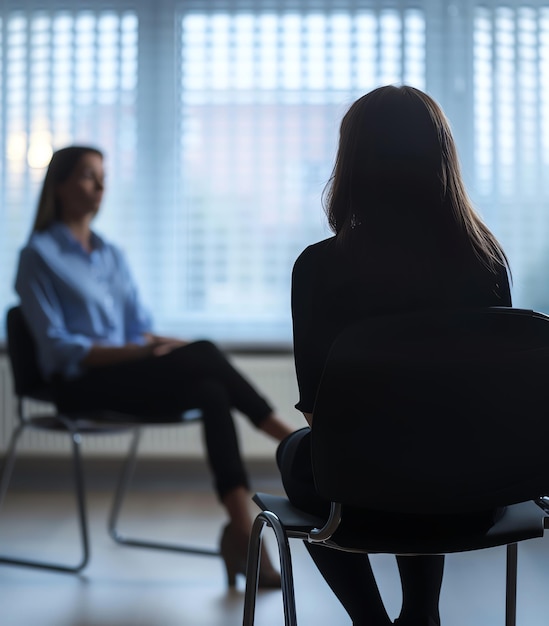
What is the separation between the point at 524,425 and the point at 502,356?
0.11 meters

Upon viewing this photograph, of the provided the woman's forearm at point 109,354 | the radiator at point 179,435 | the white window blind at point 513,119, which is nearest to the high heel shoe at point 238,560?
the woman's forearm at point 109,354

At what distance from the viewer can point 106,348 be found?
2.62 m

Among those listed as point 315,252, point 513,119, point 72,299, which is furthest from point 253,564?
point 513,119

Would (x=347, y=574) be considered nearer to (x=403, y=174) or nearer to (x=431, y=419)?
(x=431, y=419)

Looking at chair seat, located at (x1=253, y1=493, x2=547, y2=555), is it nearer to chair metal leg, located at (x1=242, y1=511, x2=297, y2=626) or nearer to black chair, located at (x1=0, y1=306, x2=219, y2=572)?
chair metal leg, located at (x1=242, y1=511, x2=297, y2=626)

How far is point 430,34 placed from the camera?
380cm

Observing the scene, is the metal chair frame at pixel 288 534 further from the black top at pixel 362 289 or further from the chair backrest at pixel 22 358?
the chair backrest at pixel 22 358

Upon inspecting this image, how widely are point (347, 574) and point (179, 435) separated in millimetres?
2393

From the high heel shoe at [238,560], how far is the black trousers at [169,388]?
1.06 feet

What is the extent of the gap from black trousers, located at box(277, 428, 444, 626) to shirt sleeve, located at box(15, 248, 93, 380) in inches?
51.9

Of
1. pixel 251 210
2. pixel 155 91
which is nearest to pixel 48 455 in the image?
pixel 251 210

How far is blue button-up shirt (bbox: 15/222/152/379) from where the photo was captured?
8.54ft

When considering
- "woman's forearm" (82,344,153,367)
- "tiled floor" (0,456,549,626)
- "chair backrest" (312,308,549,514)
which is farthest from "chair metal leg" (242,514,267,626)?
"woman's forearm" (82,344,153,367)

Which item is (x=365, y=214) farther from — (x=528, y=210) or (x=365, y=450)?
(x=528, y=210)
